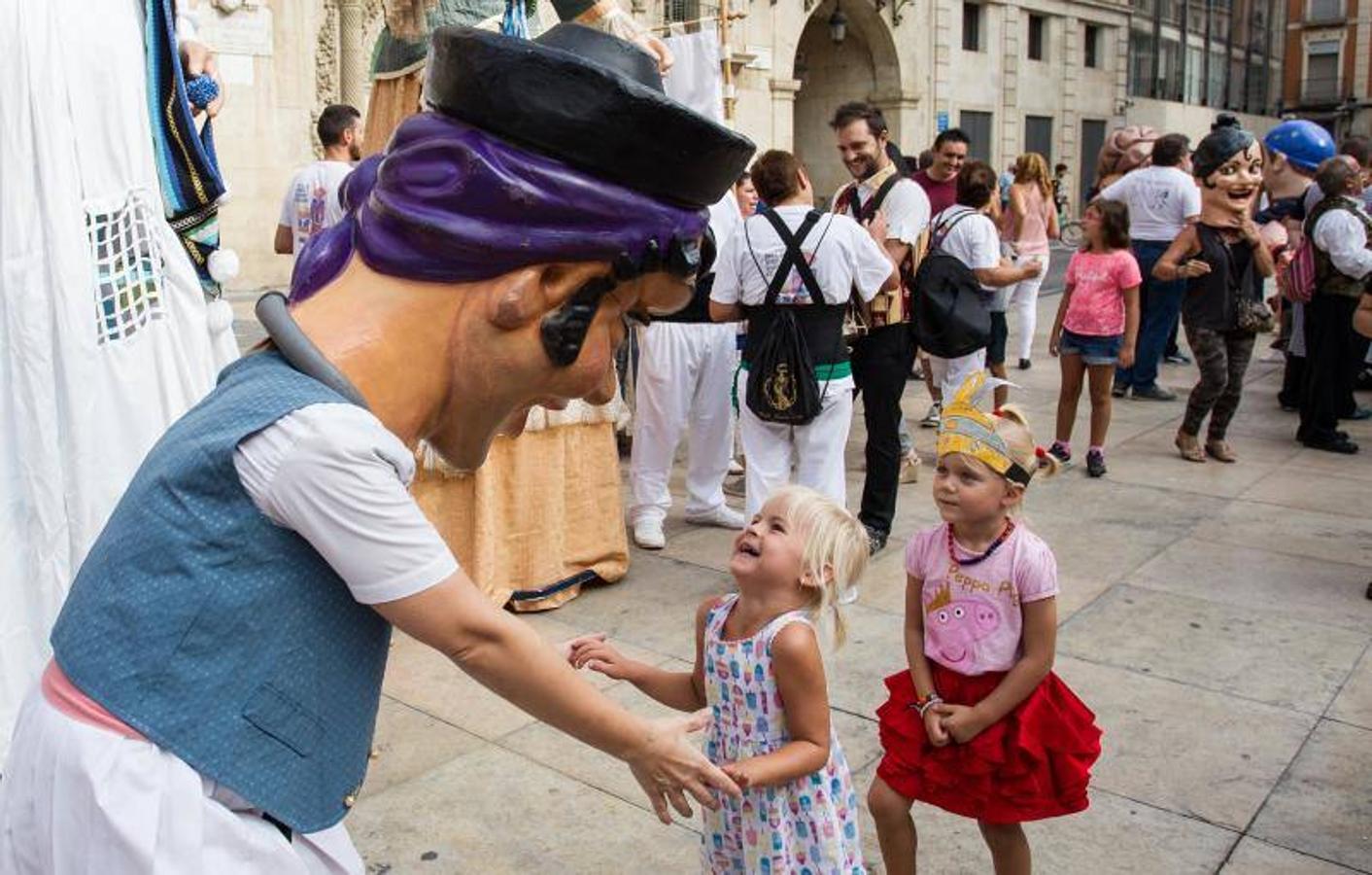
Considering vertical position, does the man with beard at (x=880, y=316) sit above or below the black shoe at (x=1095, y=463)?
above

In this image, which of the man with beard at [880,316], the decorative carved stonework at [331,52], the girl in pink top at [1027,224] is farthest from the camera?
the decorative carved stonework at [331,52]

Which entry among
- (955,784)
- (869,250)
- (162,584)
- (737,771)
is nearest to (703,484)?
(869,250)

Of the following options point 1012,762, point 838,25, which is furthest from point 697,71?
point 838,25

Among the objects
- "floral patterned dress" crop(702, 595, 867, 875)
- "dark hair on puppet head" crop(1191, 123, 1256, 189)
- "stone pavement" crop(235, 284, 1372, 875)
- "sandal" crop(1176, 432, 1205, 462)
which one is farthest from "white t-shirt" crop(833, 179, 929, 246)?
"floral patterned dress" crop(702, 595, 867, 875)

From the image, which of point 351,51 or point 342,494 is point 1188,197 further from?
point 351,51

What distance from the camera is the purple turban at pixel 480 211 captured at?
1.38 m

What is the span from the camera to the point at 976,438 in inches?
110

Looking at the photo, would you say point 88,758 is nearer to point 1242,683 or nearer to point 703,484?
point 1242,683

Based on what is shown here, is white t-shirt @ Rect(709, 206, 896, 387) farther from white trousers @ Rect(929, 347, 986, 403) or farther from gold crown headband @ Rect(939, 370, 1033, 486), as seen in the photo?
gold crown headband @ Rect(939, 370, 1033, 486)

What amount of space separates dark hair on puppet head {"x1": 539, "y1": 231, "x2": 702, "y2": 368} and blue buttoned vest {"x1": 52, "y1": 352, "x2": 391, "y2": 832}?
24 cm

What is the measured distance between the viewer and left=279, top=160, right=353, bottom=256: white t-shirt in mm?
5824

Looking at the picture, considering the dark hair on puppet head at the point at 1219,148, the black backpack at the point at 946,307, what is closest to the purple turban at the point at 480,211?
the black backpack at the point at 946,307

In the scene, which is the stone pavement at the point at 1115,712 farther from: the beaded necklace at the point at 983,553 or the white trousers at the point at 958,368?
the beaded necklace at the point at 983,553

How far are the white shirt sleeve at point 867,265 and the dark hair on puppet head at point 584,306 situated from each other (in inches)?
138
